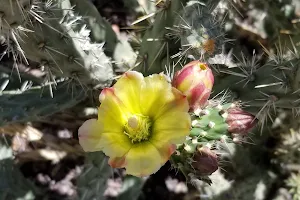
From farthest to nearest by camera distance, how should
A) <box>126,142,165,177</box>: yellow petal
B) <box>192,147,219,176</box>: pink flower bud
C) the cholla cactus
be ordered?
the cholla cactus → <box>192,147,219,176</box>: pink flower bud → <box>126,142,165,177</box>: yellow petal

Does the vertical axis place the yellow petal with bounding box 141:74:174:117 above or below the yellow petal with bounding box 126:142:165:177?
above

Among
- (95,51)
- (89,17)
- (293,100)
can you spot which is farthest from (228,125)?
(89,17)

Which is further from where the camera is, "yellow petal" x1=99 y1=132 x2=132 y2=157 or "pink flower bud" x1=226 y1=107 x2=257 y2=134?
"pink flower bud" x1=226 y1=107 x2=257 y2=134

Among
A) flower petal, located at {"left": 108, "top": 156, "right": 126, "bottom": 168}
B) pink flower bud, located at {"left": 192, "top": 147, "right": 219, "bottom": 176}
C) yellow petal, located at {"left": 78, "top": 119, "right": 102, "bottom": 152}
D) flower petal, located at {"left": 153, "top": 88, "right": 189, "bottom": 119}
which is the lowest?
pink flower bud, located at {"left": 192, "top": 147, "right": 219, "bottom": 176}

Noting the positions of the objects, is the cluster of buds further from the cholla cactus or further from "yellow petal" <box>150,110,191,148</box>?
the cholla cactus

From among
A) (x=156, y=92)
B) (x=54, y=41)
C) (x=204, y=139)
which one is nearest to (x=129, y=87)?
(x=156, y=92)

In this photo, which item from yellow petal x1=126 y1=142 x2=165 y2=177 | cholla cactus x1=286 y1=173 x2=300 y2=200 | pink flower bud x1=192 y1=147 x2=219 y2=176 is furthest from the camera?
cholla cactus x1=286 y1=173 x2=300 y2=200

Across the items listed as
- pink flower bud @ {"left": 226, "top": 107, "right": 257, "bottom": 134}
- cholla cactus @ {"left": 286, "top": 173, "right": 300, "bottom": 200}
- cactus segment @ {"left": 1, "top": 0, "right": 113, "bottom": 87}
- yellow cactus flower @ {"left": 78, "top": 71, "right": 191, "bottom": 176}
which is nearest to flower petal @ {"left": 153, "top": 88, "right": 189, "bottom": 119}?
yellow cactus flower @ {"left": 78, "top": 71, "right": 191, "bottom": 176}
